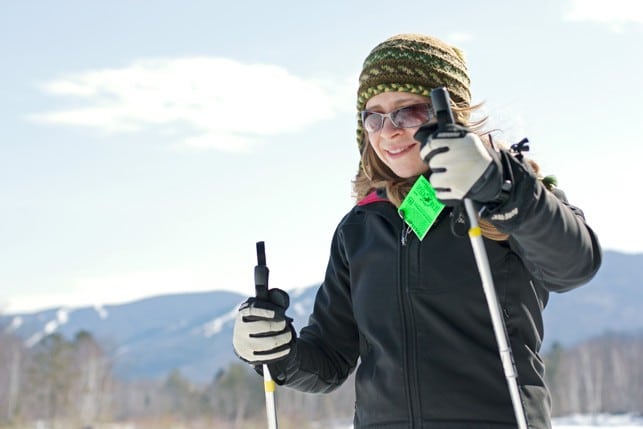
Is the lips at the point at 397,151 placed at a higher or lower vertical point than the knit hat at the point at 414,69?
lower

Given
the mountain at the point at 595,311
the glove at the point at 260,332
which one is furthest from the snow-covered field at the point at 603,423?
the mountain at the point at 595,311

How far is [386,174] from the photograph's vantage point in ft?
9.91

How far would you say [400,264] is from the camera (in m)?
2.75

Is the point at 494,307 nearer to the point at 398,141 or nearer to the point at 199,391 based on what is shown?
the point at 398,141

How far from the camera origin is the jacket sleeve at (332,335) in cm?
309

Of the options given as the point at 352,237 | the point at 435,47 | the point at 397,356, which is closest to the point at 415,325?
the point at 397,356

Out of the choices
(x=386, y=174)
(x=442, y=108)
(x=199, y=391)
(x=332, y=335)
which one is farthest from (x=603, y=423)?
(x=199, y=391)

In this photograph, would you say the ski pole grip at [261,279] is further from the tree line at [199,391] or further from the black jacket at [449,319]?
the tree line at [199,391]

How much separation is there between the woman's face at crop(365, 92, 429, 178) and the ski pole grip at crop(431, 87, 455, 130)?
16.4 inches

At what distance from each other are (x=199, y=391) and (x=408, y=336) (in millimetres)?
68628

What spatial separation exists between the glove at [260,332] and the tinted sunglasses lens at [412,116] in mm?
682

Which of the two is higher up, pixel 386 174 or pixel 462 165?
pixel 386 174

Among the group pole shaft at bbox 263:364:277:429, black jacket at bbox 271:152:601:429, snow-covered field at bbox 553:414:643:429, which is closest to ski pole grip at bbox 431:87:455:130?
black jacket at bbox 271:152:601:429

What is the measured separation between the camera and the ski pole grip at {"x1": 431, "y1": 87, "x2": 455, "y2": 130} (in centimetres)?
A: 231
